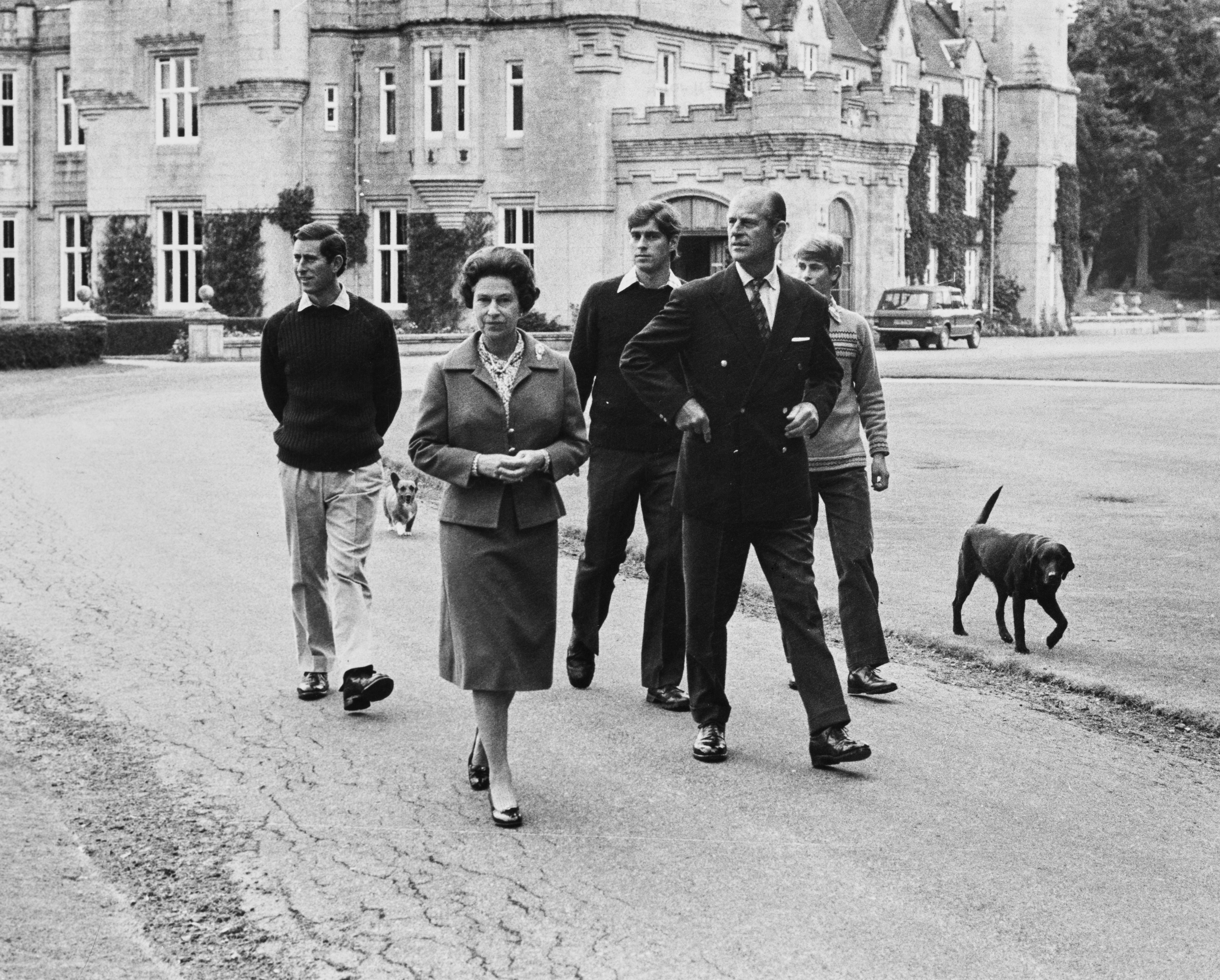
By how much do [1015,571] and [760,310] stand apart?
2.78m

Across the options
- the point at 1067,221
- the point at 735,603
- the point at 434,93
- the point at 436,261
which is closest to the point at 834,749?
the point at 735,603

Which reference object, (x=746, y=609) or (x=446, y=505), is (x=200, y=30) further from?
(x=446, y=505)

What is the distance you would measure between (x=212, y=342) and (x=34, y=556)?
26.9 meters

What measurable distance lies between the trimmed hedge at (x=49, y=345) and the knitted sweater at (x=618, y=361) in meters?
26.0

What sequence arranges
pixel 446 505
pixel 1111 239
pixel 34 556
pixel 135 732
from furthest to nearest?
pixel 1111 239, pixel 34 556, pixel 135 732, pixel 446 505

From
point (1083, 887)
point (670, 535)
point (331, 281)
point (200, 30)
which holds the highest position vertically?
point (200, 30)

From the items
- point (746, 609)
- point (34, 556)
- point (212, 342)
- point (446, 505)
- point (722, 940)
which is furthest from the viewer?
point (212, 342)

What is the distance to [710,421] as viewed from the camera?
6.90 metres

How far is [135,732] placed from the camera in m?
7.38

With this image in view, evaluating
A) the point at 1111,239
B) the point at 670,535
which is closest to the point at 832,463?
the point at 670,535

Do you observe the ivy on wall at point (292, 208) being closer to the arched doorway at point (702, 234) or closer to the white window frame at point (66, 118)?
the white window frame at point (66, 118)

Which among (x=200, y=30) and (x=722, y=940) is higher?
(x=200, y=30)

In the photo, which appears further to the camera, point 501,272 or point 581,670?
point 581,670

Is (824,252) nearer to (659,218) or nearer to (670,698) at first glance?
(659,218)
